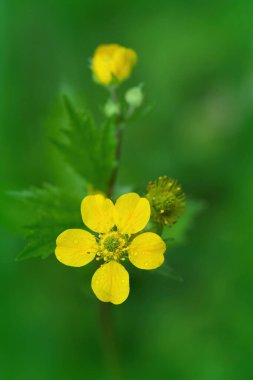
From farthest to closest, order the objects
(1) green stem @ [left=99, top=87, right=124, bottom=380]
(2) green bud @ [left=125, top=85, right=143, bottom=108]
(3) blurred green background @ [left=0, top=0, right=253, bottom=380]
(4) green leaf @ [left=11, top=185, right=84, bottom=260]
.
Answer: (3) blurred green background @ [left=0, top=0, right=253, bottom=380] → (1) green stem @ [left=99, top=87, right=124, bottom=380] → (2) green bud @ [left=125, top=85, right=143, bottom=108] → (4) green leaf @ [left=11, top=185, right=84, bottom=260]

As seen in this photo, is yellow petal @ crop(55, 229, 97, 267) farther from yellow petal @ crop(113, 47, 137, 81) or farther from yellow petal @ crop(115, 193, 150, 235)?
yellow petal @ crop(113, 47, 137, 81)

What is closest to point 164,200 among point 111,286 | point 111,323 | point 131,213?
point 131,213

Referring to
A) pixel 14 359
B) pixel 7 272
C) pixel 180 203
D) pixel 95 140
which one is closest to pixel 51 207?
pixel 95 140

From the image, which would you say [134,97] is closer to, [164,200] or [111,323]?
[164,200]

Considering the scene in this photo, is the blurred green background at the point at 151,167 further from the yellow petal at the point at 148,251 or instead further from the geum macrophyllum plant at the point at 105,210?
the yellow petal at the point at 148,251

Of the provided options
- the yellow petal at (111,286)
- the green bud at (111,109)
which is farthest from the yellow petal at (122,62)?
the yellow petal at (111,286)

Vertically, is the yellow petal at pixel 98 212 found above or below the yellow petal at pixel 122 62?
below

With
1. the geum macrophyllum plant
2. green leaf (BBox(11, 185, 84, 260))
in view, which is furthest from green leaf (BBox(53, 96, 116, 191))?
green leaf (BBox(11, 185, 84, 260))
